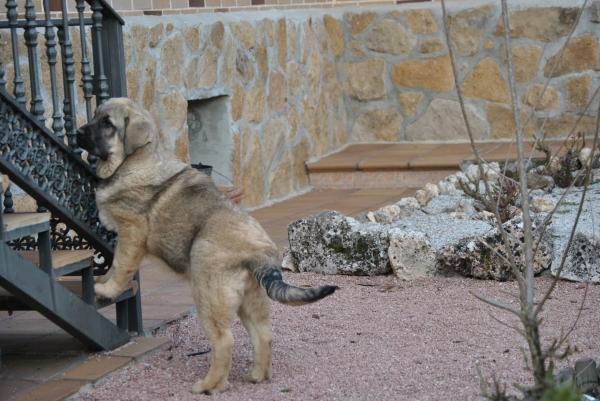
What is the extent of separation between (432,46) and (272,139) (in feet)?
9.09

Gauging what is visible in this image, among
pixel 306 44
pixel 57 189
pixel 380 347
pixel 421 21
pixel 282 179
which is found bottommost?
pixel 380 347

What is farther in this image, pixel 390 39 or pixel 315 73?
pixel 390 39

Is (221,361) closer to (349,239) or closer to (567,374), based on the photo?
(567,374)

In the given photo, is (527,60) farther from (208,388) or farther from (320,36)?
(208,388)

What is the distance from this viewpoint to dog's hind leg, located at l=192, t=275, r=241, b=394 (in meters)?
3.74

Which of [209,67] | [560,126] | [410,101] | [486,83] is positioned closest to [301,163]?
[410,101]

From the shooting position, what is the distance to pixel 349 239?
5.91 meters

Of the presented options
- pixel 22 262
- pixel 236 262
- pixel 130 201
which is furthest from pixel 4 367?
pixel 236 262

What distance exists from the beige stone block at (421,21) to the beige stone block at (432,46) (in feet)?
0.39

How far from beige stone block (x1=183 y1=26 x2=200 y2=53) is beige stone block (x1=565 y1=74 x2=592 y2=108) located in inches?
191

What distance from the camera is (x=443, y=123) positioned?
34.8 ft

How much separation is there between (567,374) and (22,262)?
8.05 feet

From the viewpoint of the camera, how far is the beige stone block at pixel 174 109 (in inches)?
287

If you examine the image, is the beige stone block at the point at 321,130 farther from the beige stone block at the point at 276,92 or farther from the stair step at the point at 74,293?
the stair step at the point at 74,293
